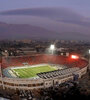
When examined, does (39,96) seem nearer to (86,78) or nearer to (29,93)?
(29,93)

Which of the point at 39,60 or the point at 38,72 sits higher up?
the point at 39,60

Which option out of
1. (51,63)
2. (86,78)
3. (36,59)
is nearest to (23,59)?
(36,59)

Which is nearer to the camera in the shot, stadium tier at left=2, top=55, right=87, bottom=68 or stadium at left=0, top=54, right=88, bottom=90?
stadium at left=0, top=54, right=88, bottom=90

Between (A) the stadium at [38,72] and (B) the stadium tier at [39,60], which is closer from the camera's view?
(A) the stadium at [38,72]

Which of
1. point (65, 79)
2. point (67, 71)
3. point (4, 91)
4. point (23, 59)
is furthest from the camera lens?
point (23, 59)

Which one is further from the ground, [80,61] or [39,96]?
[80,61]

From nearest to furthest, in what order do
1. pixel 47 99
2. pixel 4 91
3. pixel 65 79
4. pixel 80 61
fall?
pixel 47 99
pixel 4 91
pixel 65 79
pixel 80 61

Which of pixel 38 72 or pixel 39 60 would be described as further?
pixel 39 60

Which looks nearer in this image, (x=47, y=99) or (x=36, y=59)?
(x=47, y=99)
